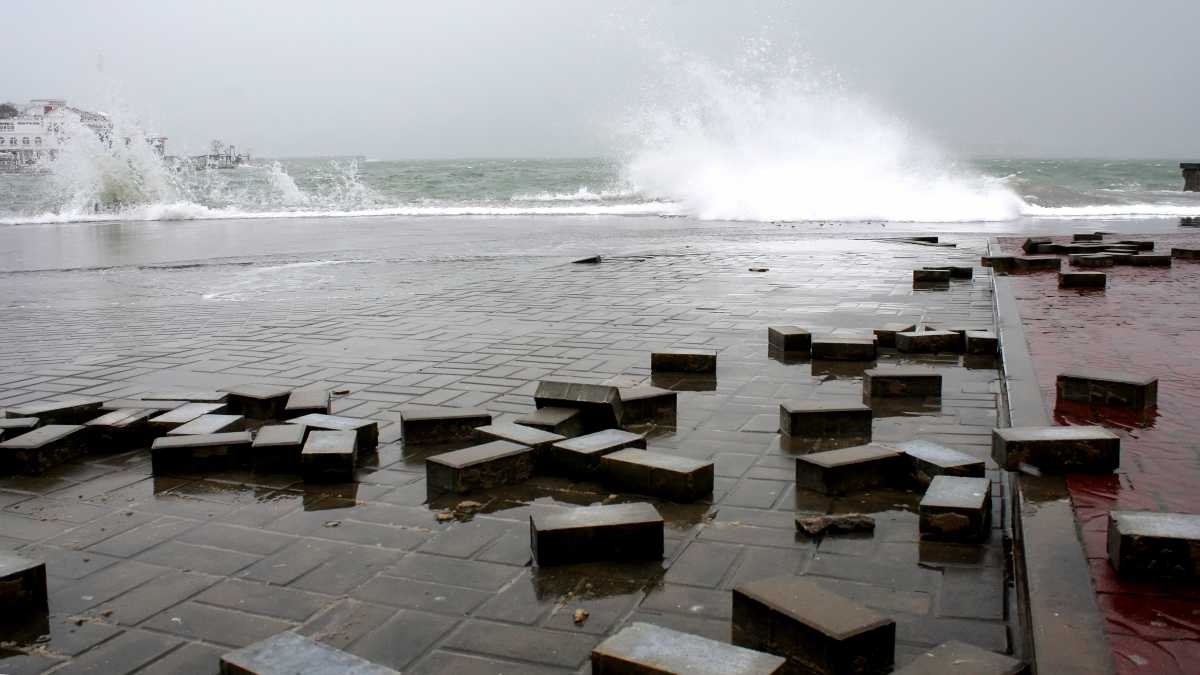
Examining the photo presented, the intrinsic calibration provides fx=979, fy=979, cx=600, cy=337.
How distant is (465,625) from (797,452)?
2.33 meters

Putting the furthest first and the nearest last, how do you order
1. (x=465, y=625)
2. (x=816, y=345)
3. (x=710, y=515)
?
(x=816, y=345) → (x=710, y=515) → (x=465, y=625)

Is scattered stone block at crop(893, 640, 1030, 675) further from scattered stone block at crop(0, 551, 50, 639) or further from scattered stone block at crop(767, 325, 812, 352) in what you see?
scattered stone block at crop(767, 325, 812, 352)

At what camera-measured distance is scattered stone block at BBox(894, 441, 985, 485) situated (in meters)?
4.24

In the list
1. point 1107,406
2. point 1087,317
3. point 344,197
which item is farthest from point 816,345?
point 344,197

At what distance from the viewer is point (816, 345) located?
7.37 m

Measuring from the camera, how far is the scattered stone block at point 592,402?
5.34 metres

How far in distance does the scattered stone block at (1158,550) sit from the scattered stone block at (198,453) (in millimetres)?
3886

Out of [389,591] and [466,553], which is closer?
[389,591]

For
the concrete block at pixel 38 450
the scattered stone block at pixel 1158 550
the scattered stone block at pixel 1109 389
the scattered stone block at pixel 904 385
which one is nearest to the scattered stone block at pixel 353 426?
the concrete block at pixel 38 450

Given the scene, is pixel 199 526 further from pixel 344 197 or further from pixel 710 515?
pixel 344 197

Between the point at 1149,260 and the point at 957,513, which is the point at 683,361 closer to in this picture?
the point at 957,513

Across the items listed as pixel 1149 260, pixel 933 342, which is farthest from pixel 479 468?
pixel 1149 260

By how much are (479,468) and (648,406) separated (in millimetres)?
1442

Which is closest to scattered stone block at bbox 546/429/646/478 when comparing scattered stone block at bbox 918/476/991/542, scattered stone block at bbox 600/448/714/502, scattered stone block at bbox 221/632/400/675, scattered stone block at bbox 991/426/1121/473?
scattered stone block at bbox 600/448/714/502
